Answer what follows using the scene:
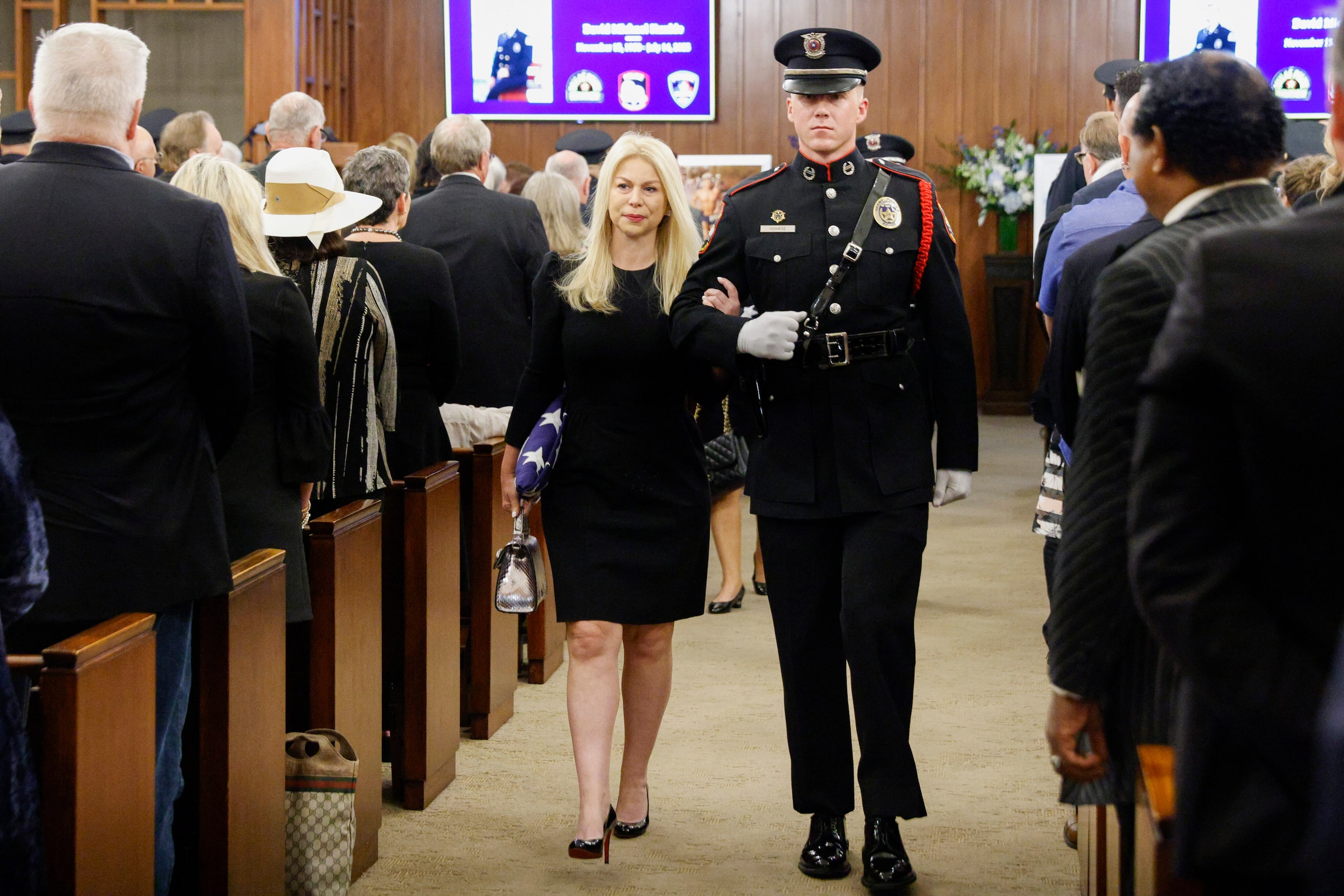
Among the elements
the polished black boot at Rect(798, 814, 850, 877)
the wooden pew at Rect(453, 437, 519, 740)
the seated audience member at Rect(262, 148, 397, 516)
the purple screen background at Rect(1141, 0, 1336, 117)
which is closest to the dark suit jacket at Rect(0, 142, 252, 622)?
the seated audience member at Rect(262, 148, 397, 516)

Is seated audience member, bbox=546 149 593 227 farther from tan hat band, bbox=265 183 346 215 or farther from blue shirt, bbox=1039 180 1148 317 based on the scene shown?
blue shirt, bbox=1039 180 1148 317

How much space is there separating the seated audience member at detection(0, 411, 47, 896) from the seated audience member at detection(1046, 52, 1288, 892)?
3.85 ft

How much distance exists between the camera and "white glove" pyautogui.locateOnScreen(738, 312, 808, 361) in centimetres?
296

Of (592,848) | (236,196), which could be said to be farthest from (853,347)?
(236,196)

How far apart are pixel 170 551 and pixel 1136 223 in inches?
67.3

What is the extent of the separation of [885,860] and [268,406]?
1.58 m

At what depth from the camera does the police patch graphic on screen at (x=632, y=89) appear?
448 inches

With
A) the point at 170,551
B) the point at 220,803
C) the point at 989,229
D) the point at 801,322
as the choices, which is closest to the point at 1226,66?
the point at 801,322

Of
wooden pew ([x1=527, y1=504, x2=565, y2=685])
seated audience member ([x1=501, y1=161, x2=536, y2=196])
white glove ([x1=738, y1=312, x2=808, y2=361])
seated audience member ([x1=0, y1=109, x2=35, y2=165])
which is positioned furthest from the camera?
seated audience member ([x1=501, y1=161, x2=536, y2=196])

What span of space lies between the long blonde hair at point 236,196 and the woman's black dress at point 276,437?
0.18 ft

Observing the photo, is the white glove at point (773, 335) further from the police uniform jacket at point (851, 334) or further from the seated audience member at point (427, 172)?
the seated audience member at point (427, 172)

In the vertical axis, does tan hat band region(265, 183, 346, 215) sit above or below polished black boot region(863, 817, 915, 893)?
above

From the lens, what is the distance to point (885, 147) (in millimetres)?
6730

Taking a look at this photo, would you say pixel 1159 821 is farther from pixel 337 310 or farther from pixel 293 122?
pixel 293 122
